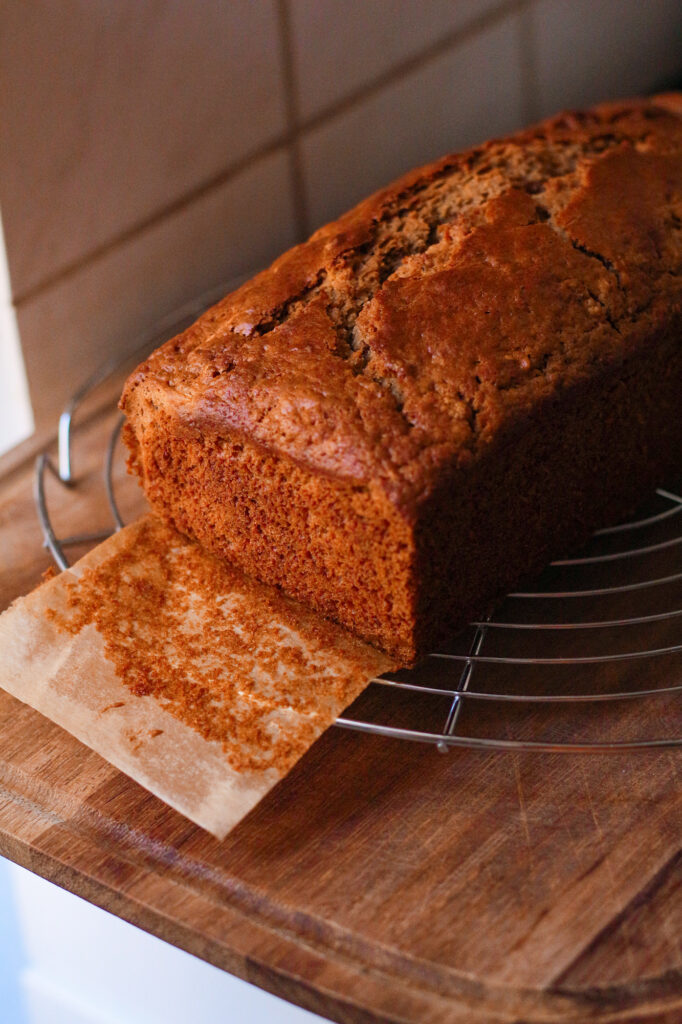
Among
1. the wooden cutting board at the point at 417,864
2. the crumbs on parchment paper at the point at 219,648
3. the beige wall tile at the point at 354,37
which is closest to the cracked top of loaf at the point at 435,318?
the crumbs on parchment paper at the point at 219,648

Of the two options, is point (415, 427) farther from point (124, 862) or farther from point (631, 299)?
point (124, 862)

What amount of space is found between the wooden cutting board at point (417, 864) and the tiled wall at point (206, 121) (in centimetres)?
63

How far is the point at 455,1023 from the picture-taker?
0.90 meters

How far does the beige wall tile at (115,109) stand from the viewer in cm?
141

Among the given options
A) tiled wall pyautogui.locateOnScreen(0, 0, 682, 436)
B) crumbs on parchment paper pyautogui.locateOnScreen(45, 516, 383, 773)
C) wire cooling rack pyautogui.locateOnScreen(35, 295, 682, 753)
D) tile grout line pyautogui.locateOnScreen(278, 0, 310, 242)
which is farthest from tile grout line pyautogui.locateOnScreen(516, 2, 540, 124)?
crumbs on parchment paper pyautogui.locateOnScreen(45, 516, 383, 773)

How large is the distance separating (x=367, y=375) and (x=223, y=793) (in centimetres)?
42

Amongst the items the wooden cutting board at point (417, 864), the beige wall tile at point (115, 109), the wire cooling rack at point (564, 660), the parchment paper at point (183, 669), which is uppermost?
the beige wall tile at point (115, 109)

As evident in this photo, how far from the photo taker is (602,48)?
214 cm

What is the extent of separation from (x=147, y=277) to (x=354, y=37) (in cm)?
49

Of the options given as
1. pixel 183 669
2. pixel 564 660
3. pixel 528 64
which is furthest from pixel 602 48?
pixel 183 669

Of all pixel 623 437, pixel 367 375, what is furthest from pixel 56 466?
pixel 623 437

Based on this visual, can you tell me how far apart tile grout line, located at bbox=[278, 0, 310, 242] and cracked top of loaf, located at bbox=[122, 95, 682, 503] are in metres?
0.37

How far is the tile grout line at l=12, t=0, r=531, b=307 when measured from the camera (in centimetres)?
156

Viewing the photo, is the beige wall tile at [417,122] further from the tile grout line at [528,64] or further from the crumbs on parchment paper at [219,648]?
the crumbs on parchment paper at [219,648]
